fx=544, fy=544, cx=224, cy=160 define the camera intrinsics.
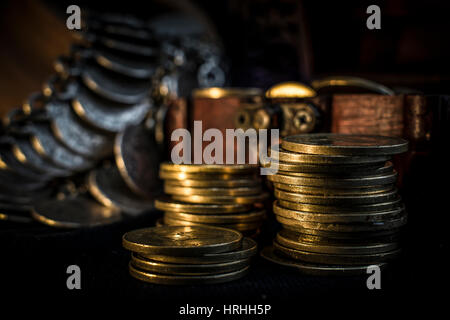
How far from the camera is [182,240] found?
5.18ft

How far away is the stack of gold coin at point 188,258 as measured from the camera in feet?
4.91

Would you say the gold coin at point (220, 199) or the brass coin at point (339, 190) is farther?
the gold coin at point (220, 199)

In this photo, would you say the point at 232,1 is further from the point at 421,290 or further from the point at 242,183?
the point at 421,290

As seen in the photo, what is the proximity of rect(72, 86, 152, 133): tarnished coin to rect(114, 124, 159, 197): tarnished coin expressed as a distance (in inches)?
19.8

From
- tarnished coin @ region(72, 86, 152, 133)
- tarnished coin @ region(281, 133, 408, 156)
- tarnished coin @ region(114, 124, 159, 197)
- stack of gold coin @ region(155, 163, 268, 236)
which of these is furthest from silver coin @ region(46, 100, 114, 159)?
tarnished coin @ region(281, 133, 408, 156)

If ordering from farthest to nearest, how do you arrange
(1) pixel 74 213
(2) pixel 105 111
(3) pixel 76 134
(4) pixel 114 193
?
(2) pixel 105 111
(3) pixel 76 134
(4) pixel 114 193
(1) pixel 74 213

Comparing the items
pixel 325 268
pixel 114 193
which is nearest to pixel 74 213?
pixel 114 193

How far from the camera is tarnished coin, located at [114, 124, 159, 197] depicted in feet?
8.72

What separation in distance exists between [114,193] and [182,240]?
120 centimetres

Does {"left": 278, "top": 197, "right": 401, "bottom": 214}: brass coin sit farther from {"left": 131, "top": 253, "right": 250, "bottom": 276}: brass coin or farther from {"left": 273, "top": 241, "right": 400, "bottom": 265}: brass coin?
{"left": 131, "top": 253, "right": 250, "bottom": 276}: brass coin

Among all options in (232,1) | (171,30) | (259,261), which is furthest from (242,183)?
(171,30)

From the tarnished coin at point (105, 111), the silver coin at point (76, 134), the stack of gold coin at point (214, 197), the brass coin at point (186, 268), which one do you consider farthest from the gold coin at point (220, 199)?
the silver coin at point (76, 134)

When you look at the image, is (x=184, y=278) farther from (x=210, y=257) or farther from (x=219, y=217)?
(x=219, y=217)

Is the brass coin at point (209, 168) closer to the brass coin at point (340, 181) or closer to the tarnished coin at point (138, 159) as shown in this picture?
the brass coin at point (340, 181)
